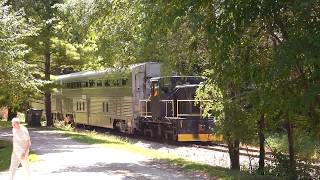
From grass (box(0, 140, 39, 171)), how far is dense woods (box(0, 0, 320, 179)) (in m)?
2.08

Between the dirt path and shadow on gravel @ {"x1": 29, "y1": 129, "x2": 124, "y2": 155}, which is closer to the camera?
the dirt path

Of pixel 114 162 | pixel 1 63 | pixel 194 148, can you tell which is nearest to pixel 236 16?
pixel 114 162

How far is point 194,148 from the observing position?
81.0ft

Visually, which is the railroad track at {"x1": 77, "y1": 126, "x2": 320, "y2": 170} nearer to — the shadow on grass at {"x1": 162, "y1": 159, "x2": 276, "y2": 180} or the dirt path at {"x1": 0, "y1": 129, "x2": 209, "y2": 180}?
the shadow on grass at {"x1": 162, "y1": 159, "x2": 276, "y2": 180}

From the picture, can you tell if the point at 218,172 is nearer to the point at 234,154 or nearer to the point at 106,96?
the point at 234,154

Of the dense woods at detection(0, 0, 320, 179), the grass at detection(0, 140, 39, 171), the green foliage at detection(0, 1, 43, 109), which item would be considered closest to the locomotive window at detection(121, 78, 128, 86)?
the grass at detection(0, 140, 39, 171)

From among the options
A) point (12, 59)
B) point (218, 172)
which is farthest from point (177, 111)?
point (218, 172)

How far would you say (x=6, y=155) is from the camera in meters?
20.8

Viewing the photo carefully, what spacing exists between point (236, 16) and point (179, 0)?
1.21 meters

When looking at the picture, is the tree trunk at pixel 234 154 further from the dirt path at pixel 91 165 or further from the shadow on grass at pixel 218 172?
the dirt path at pixel 91 165

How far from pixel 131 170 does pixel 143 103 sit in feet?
45.7

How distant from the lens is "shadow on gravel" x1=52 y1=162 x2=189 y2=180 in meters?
14.2

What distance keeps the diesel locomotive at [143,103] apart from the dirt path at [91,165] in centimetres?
326

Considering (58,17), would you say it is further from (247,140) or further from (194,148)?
(247,140)
